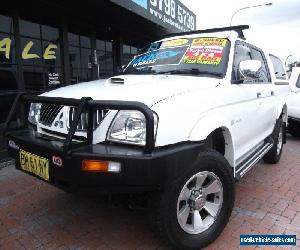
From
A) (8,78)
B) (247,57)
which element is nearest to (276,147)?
(247,57)

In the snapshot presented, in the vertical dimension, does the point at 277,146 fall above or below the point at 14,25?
below

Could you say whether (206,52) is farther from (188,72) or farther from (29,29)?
(29,29)

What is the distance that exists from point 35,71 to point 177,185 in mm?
5122

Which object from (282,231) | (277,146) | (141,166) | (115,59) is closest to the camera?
(141,166)

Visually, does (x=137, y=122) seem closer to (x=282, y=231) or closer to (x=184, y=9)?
(x=282, y=231)

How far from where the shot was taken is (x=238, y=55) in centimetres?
368

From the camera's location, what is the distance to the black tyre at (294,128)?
736cm

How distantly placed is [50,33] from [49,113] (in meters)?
4.67

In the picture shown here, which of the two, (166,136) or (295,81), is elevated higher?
(295,81)

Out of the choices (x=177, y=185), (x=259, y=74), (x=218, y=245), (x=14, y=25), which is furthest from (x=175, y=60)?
(x=14, y=25)

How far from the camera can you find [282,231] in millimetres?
3059

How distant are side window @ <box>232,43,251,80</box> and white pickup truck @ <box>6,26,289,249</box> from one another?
1 cm

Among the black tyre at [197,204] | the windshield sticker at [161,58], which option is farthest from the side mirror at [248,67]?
the black tyre at [197,204]

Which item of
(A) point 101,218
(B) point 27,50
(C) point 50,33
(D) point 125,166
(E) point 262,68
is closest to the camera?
(D) point 125,166
